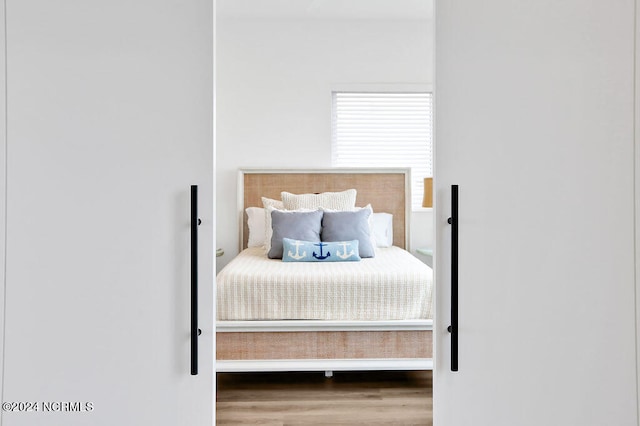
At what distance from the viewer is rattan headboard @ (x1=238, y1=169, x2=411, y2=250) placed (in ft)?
14.8

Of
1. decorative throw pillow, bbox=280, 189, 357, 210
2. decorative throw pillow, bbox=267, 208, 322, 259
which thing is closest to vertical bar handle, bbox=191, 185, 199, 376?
decorative throw pillow, bbox=267, 208, 322, 259

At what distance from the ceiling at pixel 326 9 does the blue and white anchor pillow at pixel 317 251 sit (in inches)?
80.4

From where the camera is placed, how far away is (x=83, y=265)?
149cm

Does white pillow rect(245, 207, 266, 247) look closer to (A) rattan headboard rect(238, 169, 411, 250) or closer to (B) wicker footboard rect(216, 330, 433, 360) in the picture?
(A) rattan headboard rect(238, 169, 411, 250)

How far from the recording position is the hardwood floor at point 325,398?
8.02 feet

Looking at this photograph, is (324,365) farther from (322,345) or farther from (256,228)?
(256,228)

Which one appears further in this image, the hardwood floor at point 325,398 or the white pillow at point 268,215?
the white pillow at point 268,215

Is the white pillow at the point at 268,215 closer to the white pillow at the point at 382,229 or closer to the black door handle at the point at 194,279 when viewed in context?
the white pillow at the point at 382,229

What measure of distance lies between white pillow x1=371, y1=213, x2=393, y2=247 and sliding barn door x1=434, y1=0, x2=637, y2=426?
2809mm

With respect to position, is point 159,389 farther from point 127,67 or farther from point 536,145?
point 536,145

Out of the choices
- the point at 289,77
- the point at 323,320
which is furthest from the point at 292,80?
the point at 323,320

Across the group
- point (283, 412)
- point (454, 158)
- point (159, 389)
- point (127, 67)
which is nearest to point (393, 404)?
point (283, 412)

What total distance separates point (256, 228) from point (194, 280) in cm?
284

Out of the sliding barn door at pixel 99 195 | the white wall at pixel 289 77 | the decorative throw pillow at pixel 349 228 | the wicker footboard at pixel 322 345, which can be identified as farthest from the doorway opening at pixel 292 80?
the sliding barn door at pixel 99 195
